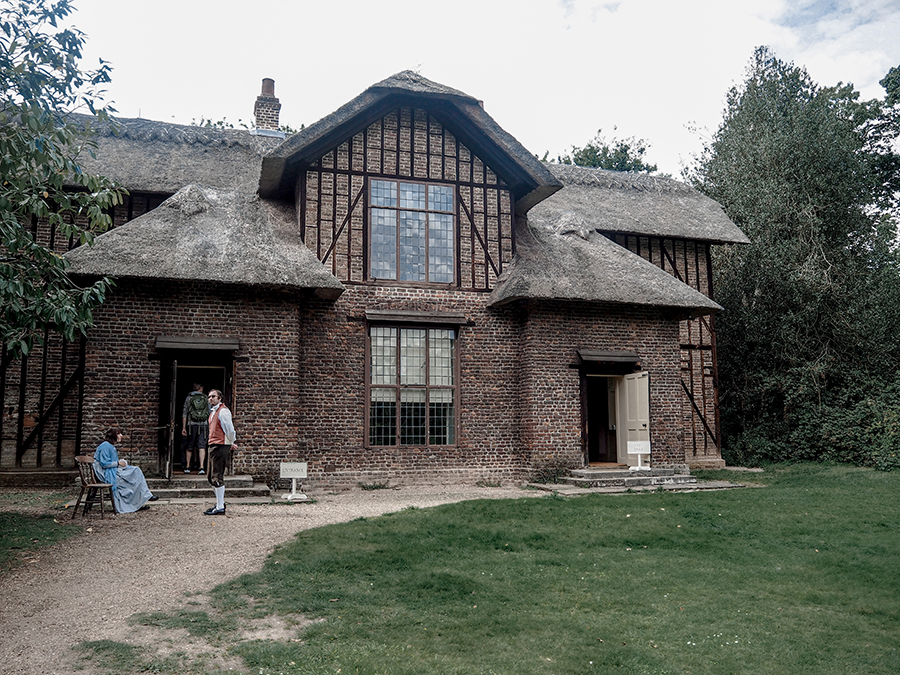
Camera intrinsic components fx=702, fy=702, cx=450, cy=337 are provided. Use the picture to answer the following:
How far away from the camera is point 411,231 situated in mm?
15133

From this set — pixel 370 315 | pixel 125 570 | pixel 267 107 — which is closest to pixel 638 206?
pixel 370 315

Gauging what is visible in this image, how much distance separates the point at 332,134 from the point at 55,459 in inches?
341

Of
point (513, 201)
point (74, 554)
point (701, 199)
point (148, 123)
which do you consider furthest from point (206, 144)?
point (701, 199)

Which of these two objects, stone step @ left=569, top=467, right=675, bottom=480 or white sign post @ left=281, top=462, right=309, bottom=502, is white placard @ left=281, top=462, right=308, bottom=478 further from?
stone step @ left=569, top=467, right=675, bottom=480

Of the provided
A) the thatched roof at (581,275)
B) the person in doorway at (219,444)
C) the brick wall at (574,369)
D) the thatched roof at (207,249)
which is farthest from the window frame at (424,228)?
the person in doorway at (219,444)

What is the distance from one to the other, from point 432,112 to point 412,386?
6022mm

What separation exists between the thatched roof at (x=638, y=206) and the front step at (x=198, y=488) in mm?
9653

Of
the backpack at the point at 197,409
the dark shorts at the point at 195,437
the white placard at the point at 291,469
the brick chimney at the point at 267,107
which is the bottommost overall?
the white placard at the point at 291,469

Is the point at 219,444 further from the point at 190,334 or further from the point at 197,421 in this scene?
the point at 190,334

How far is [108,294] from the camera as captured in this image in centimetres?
1274

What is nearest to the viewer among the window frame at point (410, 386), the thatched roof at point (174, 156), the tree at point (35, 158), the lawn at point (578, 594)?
the lawn at point (578, 594)

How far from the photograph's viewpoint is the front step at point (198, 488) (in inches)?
470

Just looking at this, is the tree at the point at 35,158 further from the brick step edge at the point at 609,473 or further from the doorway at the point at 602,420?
the doorway at the point at 602,420

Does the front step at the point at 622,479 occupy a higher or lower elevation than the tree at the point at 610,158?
lower
